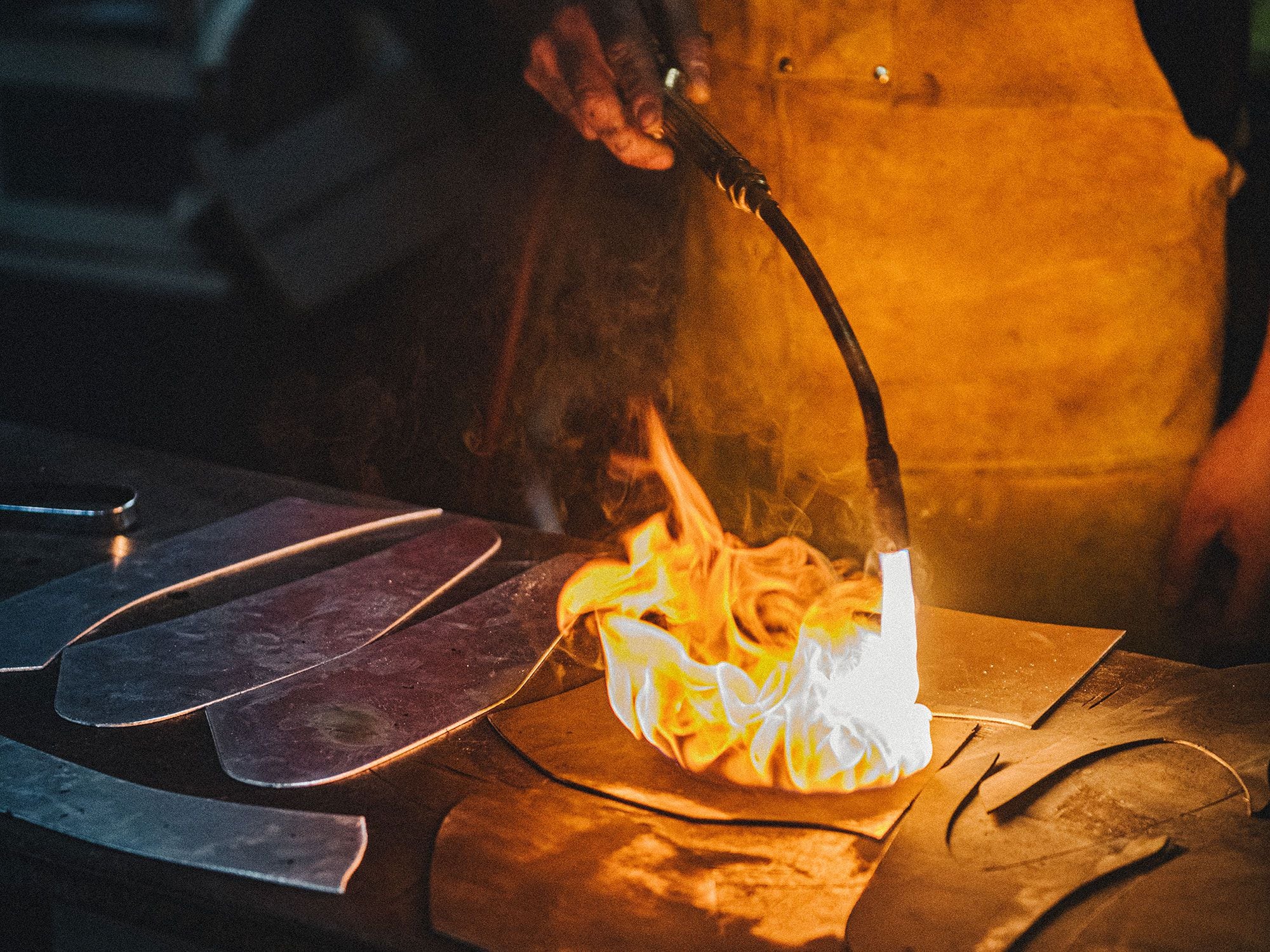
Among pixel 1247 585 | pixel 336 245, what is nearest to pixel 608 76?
pixel 1247 585

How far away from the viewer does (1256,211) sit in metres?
2.36

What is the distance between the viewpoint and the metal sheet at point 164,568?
4.54ft

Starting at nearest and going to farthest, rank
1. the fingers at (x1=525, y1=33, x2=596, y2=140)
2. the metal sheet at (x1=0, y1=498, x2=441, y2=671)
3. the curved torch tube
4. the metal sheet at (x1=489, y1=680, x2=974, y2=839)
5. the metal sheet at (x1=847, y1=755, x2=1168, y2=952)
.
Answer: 1. the metal sheet at (x1=847, y1=755, x2=1168, y2=952)
2. the metal sheet at (x1=489, y1=680, x2=974, y2=839)
3. the curved torch tube
4. the metal sheet at (x1=0, y1=498, x2=441, y2=671)
5. the fingers at (x1=525, y1=33, x2=596, y2=140)

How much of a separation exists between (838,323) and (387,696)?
638 mm

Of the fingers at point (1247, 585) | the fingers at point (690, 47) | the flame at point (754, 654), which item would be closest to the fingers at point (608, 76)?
the fingers at point (690, 47)

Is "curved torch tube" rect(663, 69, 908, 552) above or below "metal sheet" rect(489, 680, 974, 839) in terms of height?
above

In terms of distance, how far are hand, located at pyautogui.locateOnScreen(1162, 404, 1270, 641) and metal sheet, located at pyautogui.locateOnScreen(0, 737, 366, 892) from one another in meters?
1.43

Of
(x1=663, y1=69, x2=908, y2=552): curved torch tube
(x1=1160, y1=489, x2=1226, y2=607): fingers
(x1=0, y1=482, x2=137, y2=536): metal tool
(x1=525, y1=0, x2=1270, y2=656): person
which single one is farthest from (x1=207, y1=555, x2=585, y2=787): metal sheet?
(x1=1160, y1=489, x2=1226, y2=607): fingers

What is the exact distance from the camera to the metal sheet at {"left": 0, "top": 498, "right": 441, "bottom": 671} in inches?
54.5

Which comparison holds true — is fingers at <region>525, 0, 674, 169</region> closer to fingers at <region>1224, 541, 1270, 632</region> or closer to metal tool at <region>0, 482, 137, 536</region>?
metal tool at <region>0, 482, 137, 536</region>

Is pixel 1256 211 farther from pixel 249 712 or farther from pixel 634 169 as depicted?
pixel 249 712

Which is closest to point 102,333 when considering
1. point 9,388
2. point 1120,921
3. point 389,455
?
point 9,388

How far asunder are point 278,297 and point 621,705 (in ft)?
13.3

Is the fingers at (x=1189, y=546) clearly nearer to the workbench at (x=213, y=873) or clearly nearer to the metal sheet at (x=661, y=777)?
the workbench at (x=213, y=873)
